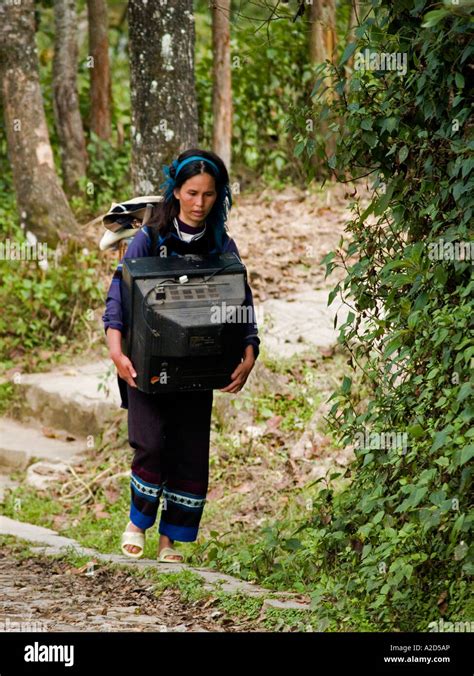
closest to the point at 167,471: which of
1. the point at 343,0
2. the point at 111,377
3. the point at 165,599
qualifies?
the point at 165,599

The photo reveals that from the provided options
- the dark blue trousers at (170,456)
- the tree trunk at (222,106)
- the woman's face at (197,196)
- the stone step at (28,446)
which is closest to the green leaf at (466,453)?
the dark blue trousers at (170,456)

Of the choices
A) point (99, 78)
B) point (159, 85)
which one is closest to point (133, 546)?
point (159, 85)

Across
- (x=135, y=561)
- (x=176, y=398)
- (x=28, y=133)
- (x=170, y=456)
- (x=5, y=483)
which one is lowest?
(x=5, y=483)

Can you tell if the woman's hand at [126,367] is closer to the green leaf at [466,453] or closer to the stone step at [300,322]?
the green leaf at [466,453]

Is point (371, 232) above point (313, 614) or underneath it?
above

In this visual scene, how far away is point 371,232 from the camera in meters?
5.50

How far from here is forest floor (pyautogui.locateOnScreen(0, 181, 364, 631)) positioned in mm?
5160

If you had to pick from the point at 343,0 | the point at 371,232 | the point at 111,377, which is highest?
the point at 343,0

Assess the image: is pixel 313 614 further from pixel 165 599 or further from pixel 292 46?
pixel 292 46

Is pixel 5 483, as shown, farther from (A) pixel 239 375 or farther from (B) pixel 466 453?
(B) pixel 466 453

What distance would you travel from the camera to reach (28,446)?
9656 mm

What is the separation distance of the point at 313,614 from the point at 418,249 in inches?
63.0

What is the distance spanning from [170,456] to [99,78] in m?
9.41

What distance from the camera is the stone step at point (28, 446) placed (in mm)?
9406
